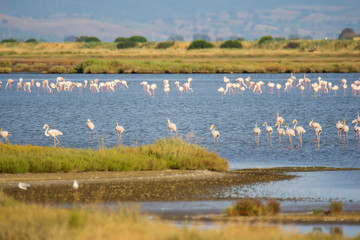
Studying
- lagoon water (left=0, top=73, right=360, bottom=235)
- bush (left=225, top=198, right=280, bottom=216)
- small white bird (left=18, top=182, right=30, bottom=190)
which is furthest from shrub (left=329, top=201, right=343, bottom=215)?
small white bird (left=18, top=182, right=30, bottom=190)

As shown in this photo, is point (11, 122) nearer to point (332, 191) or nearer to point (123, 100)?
point (123, 100)

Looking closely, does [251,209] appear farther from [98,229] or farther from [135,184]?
[135,184]

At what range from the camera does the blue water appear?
20656 millimetres

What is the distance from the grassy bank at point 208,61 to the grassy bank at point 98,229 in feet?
190

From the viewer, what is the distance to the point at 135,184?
14.4m

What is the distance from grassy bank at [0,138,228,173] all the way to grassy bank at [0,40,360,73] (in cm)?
4975

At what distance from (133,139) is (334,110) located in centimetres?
1508

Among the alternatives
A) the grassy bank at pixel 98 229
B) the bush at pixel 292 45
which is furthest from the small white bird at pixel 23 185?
the bush at pixel 292 45

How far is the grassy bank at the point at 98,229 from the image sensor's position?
7.52 meters

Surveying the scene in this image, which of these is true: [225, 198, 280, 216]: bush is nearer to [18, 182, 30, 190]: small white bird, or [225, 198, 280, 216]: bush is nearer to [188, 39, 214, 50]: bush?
[18, 182, 30, 190]: small white bird

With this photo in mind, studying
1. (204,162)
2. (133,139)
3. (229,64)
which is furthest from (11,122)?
(229,64)

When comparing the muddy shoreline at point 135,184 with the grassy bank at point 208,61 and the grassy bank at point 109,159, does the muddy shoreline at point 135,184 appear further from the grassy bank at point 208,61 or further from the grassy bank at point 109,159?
the grassy bank at point 208,61

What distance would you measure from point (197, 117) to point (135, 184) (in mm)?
16847

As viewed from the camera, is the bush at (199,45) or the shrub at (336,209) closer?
the shrub at (336,209)
